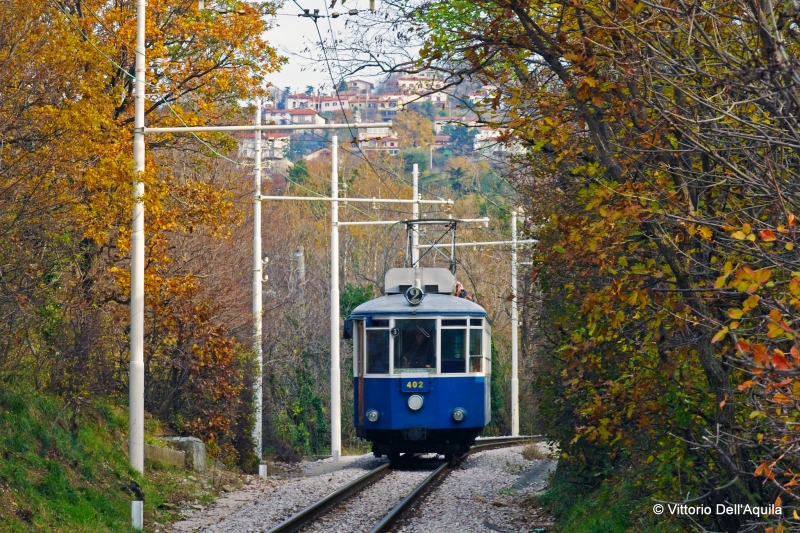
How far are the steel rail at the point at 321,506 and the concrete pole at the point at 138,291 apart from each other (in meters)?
2.28

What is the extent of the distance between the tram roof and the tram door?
0.27m

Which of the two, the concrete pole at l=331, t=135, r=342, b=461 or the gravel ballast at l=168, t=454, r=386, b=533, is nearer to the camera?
the gravel ballast at l=168, t=454, r=386, b=533

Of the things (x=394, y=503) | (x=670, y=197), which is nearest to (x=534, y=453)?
(x=394, y=503)

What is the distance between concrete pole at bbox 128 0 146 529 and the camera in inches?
516

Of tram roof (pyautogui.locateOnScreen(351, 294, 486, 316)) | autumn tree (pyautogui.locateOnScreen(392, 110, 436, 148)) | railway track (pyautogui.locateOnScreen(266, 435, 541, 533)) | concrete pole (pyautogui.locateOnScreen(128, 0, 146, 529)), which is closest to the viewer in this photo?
railway track (pyautogui.locateOnScreen(266, 435, 541, 533))

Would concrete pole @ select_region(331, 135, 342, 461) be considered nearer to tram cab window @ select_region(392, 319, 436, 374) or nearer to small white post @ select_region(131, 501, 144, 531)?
tram cab window @ select_region(392, 319, 436, 374)

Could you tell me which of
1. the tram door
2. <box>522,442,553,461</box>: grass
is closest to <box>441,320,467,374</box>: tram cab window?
the tram door

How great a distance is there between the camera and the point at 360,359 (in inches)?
715

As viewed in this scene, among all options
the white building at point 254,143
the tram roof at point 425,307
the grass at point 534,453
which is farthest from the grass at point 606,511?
the white building at point 254,143

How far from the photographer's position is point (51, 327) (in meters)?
13.3

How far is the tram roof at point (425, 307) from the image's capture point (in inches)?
696

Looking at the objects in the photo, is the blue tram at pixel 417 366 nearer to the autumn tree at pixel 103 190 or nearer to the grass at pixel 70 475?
the autumn tree at pixel 103 190

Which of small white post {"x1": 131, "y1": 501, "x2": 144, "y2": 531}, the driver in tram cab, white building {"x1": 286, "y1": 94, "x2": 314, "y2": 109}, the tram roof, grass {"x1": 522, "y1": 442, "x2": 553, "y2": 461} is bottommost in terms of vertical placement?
grass {"x1": 522, "y1": 442, "x2": 553, "y2": 461}

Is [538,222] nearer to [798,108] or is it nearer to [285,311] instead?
[798,108]
